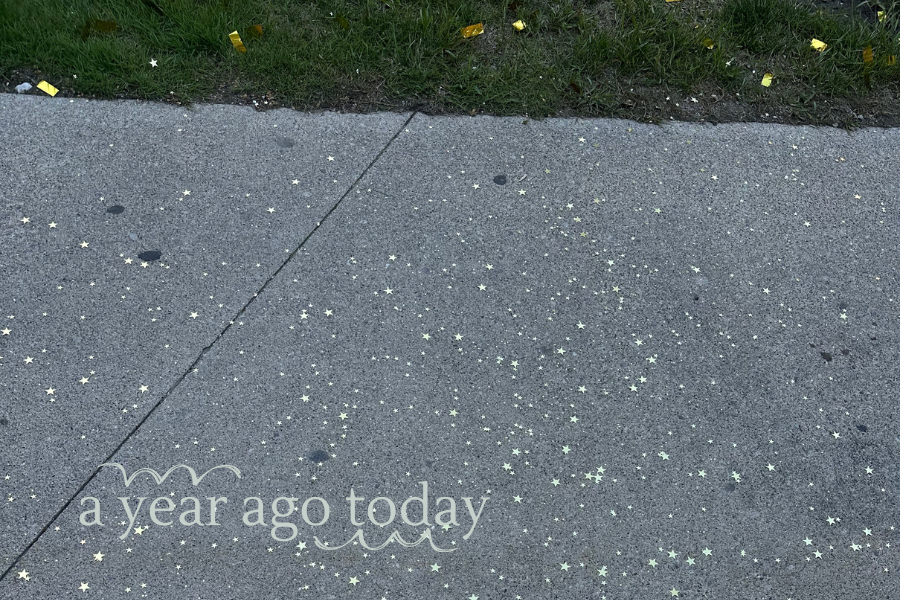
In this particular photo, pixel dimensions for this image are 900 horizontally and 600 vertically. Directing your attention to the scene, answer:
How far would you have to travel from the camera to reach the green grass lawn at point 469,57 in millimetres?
3189

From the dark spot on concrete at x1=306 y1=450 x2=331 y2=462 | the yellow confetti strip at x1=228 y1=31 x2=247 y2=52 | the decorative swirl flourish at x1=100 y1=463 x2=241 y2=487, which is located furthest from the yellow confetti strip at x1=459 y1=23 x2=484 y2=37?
the decorative swirl flourish at x1=100 y1=463 x2=241 y2=487

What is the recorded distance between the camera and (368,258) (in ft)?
8.97

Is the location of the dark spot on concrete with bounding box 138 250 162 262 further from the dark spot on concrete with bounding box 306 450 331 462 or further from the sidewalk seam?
the dark spot on concrete with bounding box 306 450 331 462

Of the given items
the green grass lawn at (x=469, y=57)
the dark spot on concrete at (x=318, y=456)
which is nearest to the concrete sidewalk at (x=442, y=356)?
the dark spot on concrete at (x=318, y=456)

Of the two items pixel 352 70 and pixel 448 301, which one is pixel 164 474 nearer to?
pixel 448 301

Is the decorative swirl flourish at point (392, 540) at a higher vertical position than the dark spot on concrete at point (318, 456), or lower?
lower

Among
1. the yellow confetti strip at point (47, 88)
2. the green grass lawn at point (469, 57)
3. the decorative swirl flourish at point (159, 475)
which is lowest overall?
the decorative swirl flourish at point (159, 475)

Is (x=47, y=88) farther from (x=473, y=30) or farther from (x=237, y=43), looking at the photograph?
(x=473, y=30)

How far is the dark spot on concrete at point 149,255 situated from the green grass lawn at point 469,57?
0.80 metres

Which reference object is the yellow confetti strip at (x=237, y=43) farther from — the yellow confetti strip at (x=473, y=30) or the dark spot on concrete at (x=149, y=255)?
the dark spot on concrete at (x=149, y=255)

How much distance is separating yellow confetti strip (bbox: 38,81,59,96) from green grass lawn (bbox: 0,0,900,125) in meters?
0.03

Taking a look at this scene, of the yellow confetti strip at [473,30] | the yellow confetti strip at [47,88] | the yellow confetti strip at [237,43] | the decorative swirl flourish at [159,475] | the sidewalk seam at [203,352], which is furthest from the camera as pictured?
the yellow confetti strip at [473,30]

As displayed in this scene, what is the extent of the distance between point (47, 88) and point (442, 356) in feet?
6.65

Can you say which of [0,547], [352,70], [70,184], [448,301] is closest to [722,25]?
[352,70]
